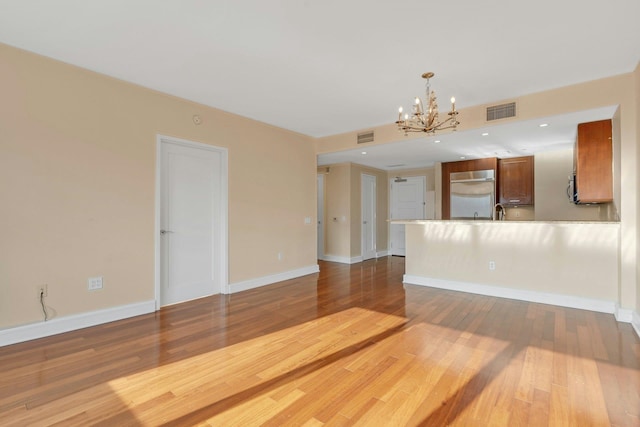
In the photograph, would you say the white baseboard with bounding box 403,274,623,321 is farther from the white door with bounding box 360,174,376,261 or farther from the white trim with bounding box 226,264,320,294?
the white door with bounding box 360,174,376,261

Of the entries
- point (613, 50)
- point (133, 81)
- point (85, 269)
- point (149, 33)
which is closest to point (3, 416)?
point (85, 269)

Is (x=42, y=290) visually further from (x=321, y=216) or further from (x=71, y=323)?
(x=321, y=216)

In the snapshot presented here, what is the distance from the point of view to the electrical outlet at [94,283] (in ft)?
10.4

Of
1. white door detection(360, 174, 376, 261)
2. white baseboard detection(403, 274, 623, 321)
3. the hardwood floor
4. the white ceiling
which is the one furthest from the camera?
white door detection(360, 174, 376, 261)

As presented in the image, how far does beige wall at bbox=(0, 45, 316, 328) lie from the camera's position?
2746 millimetres

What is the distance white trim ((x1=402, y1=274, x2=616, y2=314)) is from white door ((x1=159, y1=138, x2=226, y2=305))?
3.15 m

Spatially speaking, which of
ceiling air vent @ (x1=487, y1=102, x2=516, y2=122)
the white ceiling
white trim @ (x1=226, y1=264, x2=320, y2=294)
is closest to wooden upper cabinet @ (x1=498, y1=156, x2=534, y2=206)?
ceiling air vent @ (x1=487, y1=102, x2=516, y2=122)

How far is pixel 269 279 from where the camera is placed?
5.05 metres

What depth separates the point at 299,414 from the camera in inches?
69.2

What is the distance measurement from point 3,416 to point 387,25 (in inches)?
143

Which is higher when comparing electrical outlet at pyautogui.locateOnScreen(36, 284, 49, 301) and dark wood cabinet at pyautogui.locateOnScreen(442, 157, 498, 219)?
dark wood cabinet at pyautogui.locateOnScreen(442, 157, 498, 219)

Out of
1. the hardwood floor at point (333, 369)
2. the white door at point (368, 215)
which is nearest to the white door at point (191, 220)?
the hardwood floor at point (333, 369)

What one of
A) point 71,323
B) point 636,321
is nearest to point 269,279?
point 71,323

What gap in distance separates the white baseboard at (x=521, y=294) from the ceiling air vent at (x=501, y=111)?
7.71 feet
